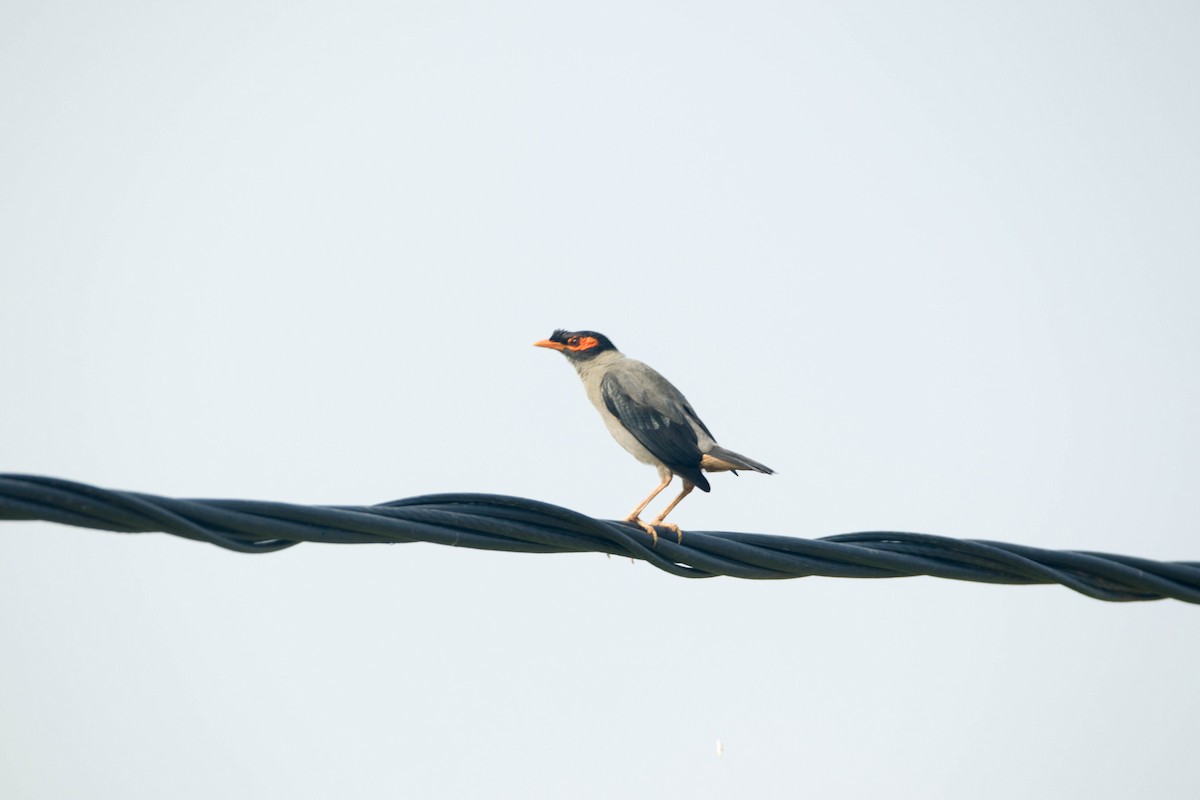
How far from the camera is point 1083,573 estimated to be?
527 centimetres

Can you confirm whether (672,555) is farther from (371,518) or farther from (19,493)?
(19,493)

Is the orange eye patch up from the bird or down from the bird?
up

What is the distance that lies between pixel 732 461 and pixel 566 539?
10.5ft

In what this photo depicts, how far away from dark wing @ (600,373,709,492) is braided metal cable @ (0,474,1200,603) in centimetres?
278

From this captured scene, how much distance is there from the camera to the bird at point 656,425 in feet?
26.3

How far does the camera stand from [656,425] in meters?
8.45

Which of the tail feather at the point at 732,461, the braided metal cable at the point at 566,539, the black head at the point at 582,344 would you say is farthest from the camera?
the black head at the point at 582,344

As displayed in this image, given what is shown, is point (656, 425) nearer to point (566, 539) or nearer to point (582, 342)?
point (582, 342)

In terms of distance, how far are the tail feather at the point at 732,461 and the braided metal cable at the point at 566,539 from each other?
2.41m

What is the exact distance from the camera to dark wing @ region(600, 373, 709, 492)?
803 centimetres

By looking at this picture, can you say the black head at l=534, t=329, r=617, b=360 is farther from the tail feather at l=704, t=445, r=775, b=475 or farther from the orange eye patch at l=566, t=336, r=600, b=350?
the tail feather at l=704, t=445, r=775, b=475

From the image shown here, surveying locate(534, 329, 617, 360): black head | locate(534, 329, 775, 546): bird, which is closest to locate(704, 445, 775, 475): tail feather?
locate(534, 329, 775, 546): bird

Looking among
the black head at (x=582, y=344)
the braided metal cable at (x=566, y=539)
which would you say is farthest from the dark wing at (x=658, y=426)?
the braided metal cable at (x=566, y=539)

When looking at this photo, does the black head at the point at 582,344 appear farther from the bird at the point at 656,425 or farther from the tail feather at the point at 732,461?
the tail feather at the point at 732,461
